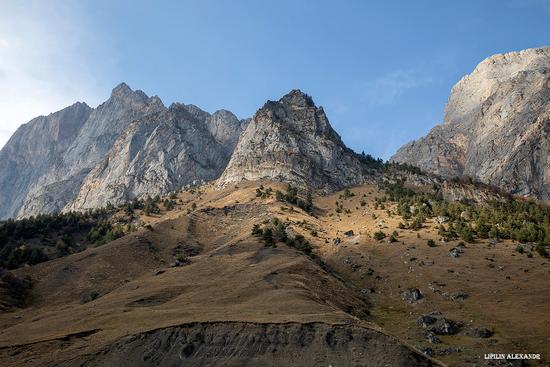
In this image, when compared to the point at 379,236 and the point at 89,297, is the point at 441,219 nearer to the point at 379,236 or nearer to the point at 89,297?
the point at 379,236

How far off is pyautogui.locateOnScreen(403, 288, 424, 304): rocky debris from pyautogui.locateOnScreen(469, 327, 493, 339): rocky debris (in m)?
15.8

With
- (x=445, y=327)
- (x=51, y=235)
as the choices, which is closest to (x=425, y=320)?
(x=445, y=327)

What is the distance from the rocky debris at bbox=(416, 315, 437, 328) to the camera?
62116 millimetres

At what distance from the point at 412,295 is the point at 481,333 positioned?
60.3 feet

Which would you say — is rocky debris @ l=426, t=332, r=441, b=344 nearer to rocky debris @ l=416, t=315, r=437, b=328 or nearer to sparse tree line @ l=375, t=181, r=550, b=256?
rocky debris @ l=416, t=315, r=437, b=328

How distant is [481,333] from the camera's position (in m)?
57.3

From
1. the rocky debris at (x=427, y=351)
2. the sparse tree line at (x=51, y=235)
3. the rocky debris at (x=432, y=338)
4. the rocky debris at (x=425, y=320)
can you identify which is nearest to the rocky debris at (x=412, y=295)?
the rocky debris at (x=425, y=320)

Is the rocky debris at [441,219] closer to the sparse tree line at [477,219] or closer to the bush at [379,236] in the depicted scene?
the sparse tree line at [477,219]

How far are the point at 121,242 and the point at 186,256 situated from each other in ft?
47.7

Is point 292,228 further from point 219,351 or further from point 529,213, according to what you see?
point 219,351

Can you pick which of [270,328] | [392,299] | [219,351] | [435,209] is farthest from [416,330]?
[435,209]

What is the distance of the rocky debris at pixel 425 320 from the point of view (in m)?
62.1

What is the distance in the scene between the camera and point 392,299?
3019 inches

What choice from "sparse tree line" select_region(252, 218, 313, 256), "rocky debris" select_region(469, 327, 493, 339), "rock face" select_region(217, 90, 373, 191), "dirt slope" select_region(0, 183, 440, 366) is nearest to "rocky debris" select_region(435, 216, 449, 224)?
"sparse tree line" select_region(252, 218, 313, 256)
